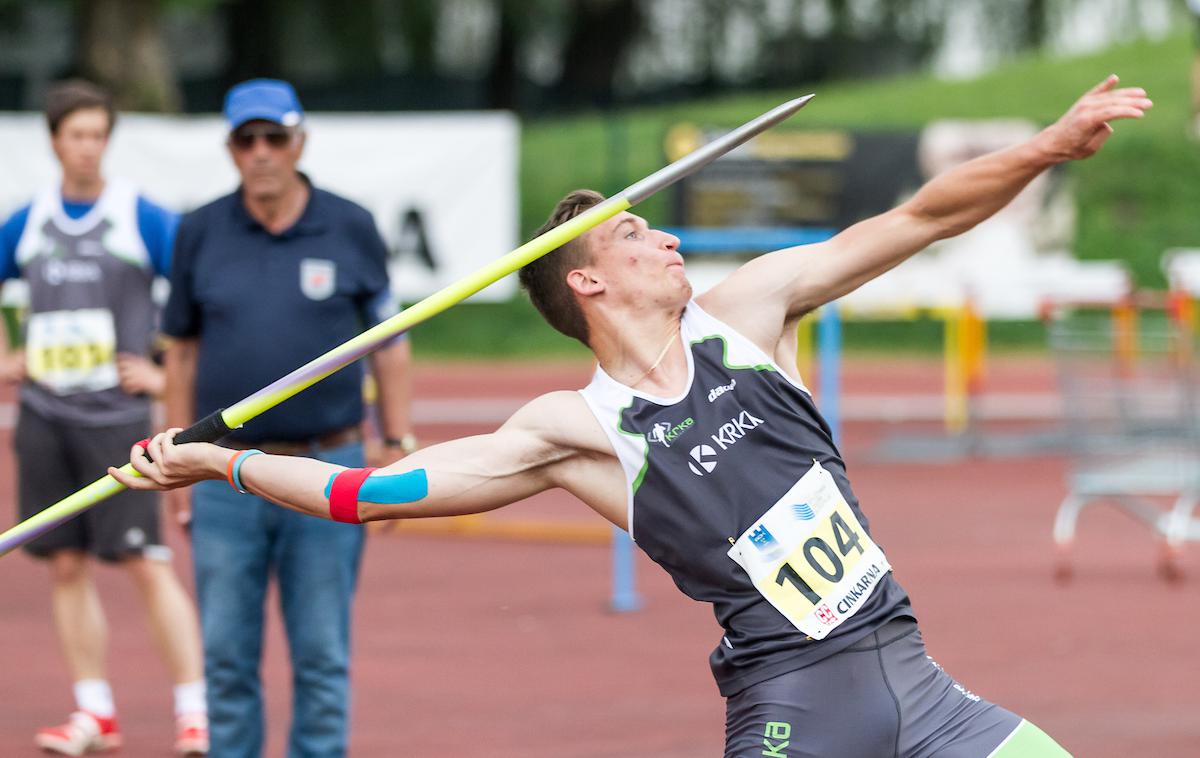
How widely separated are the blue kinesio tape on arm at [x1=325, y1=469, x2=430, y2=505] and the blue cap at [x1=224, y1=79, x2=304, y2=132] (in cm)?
167

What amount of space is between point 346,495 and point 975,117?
24.8m

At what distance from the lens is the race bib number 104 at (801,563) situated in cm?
362

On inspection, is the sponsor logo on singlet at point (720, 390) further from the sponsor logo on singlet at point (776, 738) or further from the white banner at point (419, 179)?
the white banner at point (419, 179)

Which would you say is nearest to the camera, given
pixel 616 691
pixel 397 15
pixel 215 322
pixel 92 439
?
pixel 215 322

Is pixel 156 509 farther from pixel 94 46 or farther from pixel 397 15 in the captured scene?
pixel 397 15

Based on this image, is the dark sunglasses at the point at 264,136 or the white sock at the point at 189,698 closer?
the dark sunglasses at the point at 264,136

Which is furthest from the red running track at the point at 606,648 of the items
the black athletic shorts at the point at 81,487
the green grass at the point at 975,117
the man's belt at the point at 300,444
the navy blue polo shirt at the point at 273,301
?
the green grass at the point at 975,117

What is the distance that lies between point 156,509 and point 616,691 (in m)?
1.94

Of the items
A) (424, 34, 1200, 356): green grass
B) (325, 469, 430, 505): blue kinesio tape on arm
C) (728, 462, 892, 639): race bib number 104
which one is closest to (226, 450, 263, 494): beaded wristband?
(325, 469, 430, 505): blue kinesio tape on arm

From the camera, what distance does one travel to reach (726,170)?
16.0 metres

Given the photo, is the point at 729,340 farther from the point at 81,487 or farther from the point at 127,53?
the point at 127,53

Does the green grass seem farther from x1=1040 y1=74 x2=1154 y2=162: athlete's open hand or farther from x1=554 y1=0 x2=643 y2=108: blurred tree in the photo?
x1=1040 y1=74 x2=1154 y2=162: athlete's open hand

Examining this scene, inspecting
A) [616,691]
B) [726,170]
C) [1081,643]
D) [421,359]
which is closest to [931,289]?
[726,170]

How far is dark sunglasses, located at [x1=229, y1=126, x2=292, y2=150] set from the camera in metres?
5.12
